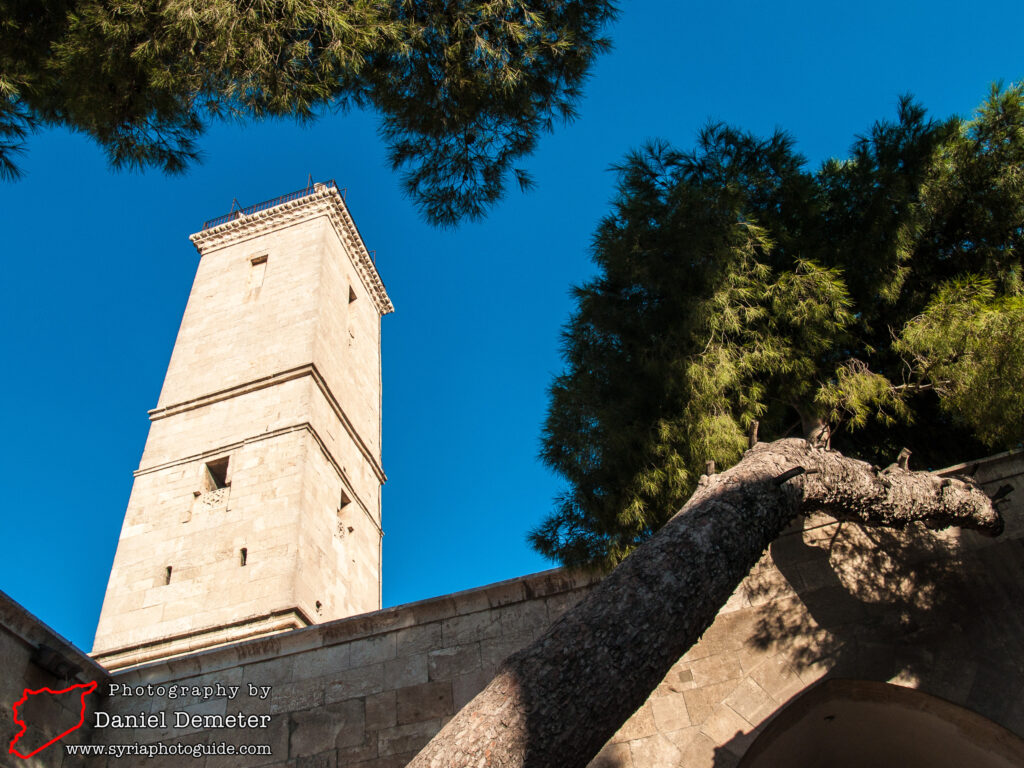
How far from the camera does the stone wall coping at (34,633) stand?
6.25 m

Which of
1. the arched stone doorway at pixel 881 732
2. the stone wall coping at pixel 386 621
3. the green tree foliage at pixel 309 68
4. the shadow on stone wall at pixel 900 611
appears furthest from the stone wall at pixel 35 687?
the arched stone doorway at pixel 881 732

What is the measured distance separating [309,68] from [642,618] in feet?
16.5

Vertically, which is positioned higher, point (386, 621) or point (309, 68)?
point (309, 68)

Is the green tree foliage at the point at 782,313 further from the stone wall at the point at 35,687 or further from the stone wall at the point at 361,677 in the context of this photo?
the stone wall at the point at 35,687

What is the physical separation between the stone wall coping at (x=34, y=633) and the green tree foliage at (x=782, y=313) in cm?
413

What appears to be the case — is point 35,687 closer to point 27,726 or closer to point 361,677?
point 27,726

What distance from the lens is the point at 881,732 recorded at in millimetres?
6008

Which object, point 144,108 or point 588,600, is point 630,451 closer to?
point 588,600

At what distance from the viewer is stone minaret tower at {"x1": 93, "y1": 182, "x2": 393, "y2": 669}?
12281 mm

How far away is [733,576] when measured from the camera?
3.90 m

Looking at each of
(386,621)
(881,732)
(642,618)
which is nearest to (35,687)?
(386,621)

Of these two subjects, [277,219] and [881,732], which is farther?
[277,219]

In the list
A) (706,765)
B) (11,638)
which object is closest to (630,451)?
(706,765)

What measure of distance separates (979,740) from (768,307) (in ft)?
11.6
